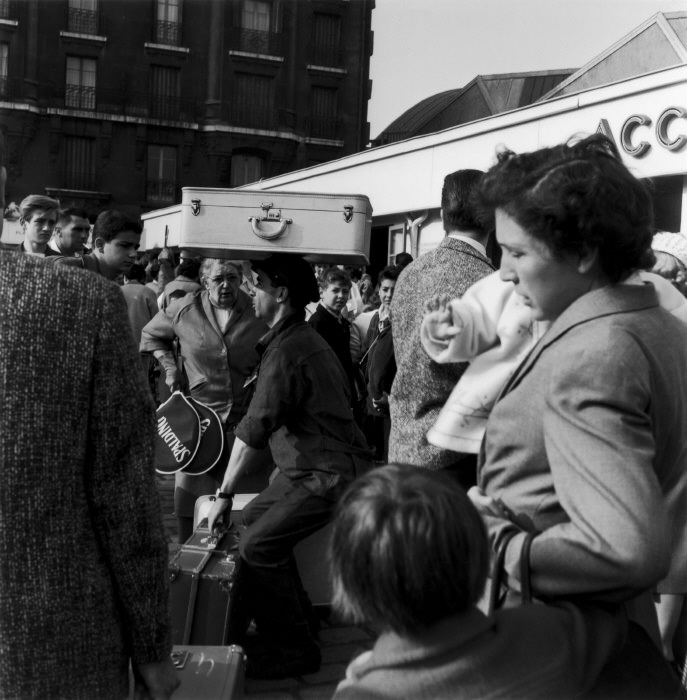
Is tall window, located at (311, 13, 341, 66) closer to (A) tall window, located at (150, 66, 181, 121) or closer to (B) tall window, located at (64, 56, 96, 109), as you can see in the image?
(A) tall window, located at (150, 66, 181, 121)

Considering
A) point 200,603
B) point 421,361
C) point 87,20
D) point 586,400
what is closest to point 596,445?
point 586,400

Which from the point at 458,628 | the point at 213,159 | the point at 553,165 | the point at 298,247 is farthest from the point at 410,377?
the point at 213,159

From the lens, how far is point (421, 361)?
3.07 meters

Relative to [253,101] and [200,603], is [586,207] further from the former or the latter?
[253,101]

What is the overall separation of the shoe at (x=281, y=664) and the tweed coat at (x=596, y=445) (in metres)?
2.65

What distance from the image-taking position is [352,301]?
11039mm

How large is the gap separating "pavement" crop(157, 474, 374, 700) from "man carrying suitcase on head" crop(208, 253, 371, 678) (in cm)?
5

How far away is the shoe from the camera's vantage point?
4078mm

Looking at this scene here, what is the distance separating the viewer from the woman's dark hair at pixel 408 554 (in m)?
1.40

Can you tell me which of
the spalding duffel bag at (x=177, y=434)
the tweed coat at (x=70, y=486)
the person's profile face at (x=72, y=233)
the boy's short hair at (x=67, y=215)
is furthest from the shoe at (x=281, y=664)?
the boy's short hair at (x=67, y=215)

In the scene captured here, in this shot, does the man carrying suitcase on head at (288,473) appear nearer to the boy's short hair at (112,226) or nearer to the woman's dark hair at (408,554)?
the boy's short hair at (112,226)

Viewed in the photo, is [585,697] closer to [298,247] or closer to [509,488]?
[509,488]

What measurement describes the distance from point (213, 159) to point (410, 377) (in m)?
40.2

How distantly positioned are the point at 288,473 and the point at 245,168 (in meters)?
39.5
